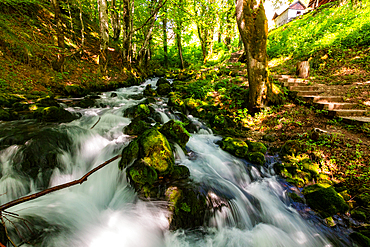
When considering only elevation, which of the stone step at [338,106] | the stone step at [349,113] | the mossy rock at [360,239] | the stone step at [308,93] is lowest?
the mossy rock at [360,239]

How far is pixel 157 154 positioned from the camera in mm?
3416

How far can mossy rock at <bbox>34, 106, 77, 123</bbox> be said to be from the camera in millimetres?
5008

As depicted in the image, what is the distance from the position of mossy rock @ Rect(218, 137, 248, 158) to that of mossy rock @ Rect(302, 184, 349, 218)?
175 centimetres

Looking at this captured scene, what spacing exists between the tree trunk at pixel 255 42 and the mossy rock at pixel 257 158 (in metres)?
2.36

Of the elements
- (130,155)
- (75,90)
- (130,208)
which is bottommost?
(130,208)

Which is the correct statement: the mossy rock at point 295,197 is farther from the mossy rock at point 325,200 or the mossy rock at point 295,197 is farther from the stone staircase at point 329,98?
the stone staircase at point 329,98

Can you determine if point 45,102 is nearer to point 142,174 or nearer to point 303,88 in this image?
point 142,174

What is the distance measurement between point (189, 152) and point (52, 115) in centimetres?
440

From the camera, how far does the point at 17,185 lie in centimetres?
324

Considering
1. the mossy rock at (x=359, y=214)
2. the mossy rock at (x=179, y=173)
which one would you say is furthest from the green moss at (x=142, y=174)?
the mossy rock at (x=359, y=214)

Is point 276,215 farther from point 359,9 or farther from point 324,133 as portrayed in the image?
point 359,9

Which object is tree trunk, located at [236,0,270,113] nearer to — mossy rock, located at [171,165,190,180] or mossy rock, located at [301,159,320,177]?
mossy rock, located at [301,159,320,177]

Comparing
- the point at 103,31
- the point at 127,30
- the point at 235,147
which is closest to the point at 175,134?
the point at 235,147

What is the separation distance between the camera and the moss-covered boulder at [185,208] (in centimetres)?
293
